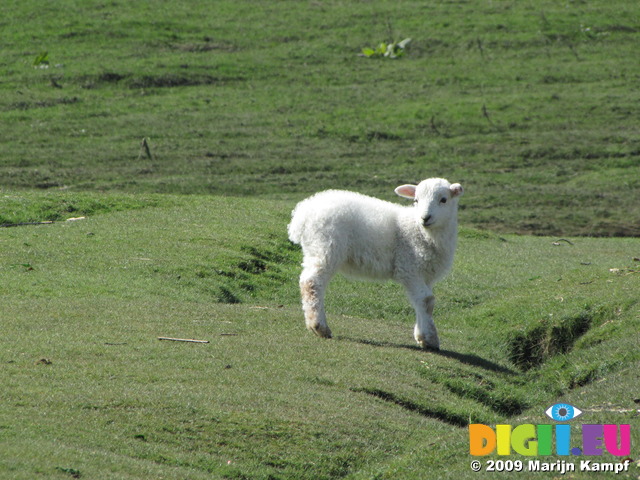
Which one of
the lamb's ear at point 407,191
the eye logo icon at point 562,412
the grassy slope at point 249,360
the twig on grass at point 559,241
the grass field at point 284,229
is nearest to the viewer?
the grassy slope at point 249,360

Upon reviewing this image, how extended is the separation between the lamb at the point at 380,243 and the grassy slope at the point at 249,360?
0.70 m

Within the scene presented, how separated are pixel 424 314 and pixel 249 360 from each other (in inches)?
108

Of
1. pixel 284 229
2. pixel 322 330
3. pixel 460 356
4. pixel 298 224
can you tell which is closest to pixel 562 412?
pixel 460 356

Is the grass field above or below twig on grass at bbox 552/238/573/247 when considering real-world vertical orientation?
above

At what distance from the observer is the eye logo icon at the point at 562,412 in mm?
10065

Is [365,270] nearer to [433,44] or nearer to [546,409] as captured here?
[546,409]

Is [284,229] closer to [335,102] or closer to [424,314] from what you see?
[424,314]

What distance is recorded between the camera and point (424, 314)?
1273cm

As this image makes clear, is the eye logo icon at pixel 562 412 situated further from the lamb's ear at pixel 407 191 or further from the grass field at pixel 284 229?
the lamb's ear at pixel 407 191

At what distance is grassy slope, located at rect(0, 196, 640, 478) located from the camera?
892 centimetres

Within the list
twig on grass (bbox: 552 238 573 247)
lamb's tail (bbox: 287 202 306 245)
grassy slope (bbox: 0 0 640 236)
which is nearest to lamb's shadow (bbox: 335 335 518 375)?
lamb's tail (bbox: 287 202 306 245)

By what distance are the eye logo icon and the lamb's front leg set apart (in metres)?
2.61

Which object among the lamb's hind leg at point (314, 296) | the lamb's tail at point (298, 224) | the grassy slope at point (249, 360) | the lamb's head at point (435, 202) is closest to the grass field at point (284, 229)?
the grassy slope at point (249, 360)

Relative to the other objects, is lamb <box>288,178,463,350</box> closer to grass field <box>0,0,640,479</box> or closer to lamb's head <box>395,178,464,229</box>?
lamb's head <box>395,178,464,229</box>
